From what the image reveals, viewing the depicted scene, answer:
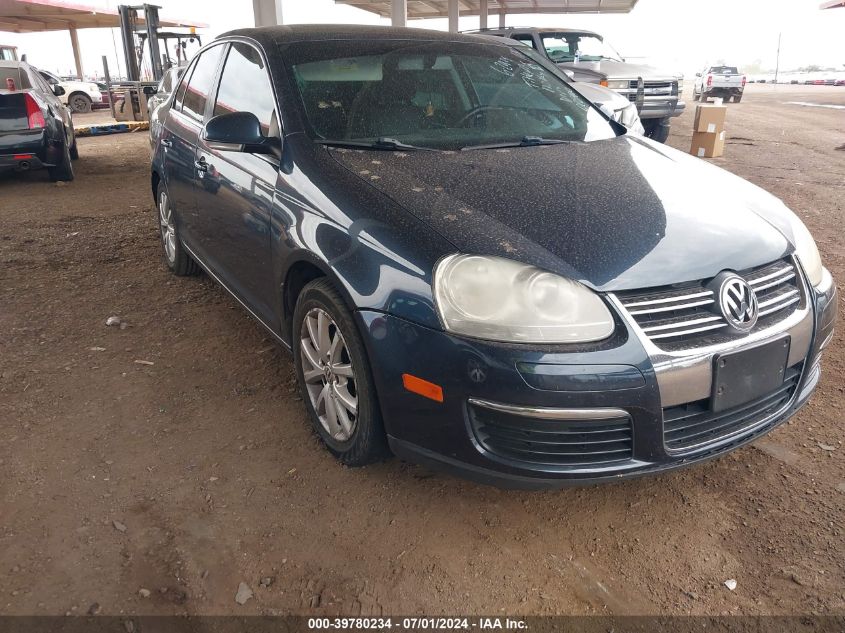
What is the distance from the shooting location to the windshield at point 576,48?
421 inches

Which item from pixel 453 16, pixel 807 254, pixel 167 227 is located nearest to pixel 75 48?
pixel 453 16

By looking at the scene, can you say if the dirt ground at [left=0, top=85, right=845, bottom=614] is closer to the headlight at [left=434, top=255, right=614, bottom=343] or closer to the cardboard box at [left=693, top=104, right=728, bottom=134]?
the headlight at [left=434, top=255, right=614, bottom=343]

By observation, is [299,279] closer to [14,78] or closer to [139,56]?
[14,78]

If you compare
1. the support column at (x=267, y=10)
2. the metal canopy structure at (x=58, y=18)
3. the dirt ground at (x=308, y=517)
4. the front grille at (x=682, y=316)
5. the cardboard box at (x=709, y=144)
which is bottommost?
the dirt ground at (x=308, y=517)

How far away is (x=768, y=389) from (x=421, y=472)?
3.98 ft

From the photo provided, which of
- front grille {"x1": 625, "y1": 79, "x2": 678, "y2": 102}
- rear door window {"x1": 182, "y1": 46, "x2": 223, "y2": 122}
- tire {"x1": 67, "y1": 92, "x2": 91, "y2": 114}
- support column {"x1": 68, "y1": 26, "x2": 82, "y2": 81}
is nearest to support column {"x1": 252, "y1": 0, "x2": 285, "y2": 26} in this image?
front grille {"x1": 625, "y1": 79, "x2": 678, "y2": 102}

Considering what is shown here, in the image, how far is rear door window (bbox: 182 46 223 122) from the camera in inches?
143

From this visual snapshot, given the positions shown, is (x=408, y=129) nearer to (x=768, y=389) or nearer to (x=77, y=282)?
(x=768, y=389)

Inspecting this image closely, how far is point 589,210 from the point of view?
7.40ft

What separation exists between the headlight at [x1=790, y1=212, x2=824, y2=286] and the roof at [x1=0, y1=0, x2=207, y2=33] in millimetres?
28833

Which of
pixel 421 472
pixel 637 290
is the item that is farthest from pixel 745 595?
pixel 421 472

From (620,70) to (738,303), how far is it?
9.47 meters

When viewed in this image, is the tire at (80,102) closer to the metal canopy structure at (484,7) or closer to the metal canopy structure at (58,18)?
the metal canopy structure at (58,18)

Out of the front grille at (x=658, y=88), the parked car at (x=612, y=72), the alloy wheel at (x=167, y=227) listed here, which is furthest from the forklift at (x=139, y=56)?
the alloy wheel at (x=167, y=227)
